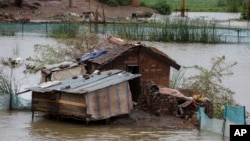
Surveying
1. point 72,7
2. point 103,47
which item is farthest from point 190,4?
point 103,47

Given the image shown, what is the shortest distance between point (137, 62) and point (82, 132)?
14.7 ft

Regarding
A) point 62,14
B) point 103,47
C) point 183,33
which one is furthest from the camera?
point 62,14

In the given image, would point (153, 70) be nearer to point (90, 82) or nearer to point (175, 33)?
point (90, 82)

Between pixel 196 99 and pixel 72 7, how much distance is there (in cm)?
4976

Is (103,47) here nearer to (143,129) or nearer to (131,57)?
(131,57)

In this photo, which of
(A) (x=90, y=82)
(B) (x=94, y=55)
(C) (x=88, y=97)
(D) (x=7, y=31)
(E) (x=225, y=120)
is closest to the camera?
(E) (x=225, y=120)

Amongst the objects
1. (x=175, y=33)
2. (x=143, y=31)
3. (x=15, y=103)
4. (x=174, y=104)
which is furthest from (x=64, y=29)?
(x=174, y=104)

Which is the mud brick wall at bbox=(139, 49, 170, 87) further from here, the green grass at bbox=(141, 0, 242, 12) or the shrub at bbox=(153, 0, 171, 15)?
the green grass at bbox=(141, 0, 242, 12)

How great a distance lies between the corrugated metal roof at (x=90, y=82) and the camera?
798 inches

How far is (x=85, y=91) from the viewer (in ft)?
65.1

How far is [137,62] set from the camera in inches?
Answer: 935

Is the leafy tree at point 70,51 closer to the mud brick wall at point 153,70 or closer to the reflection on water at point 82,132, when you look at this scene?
the mud brick wall at point 153,70

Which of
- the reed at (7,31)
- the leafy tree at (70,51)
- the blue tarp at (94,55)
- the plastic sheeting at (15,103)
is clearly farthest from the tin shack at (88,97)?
the reed at (7,31)

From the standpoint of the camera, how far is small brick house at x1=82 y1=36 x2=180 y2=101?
77.1 feet
